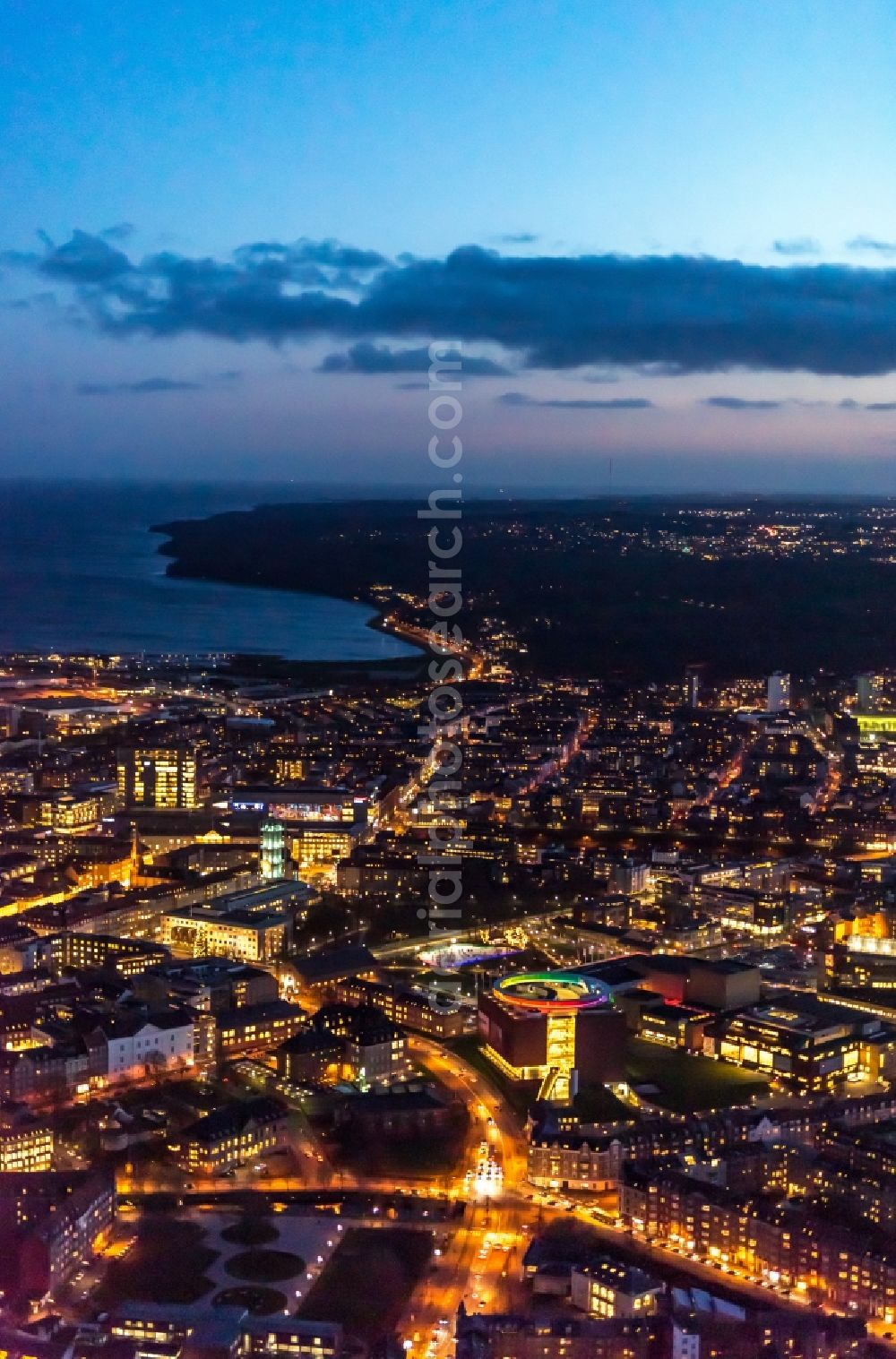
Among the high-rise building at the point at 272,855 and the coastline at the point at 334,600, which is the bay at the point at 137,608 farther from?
the high-rise building at the point at 272,855

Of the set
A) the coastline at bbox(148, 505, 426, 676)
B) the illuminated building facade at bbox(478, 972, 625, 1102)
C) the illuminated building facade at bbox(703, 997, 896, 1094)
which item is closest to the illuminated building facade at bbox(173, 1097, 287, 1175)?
the illuminated building facade at bbox(478, 972, 625, 1102)

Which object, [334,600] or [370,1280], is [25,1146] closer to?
[370,1280]

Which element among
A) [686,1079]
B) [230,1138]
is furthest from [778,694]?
[230,1138]

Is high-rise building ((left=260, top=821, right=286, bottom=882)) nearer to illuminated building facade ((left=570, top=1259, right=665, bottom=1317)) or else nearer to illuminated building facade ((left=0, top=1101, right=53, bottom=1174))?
illuminated building facade ((left=0, top=1101, right=53, bottom=1174))

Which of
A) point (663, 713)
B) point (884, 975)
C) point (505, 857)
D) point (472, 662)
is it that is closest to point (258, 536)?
point (472, 662)

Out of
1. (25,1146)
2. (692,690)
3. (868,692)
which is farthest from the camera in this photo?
(692,690)

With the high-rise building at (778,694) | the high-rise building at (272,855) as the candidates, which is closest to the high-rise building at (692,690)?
the high-rise building at (778,694)

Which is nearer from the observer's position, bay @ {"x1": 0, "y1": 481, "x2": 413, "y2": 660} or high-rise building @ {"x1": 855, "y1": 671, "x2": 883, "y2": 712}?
high-rise building @ {"x1": 855, "y1": 671, "x2": 883, "y2": 712}
